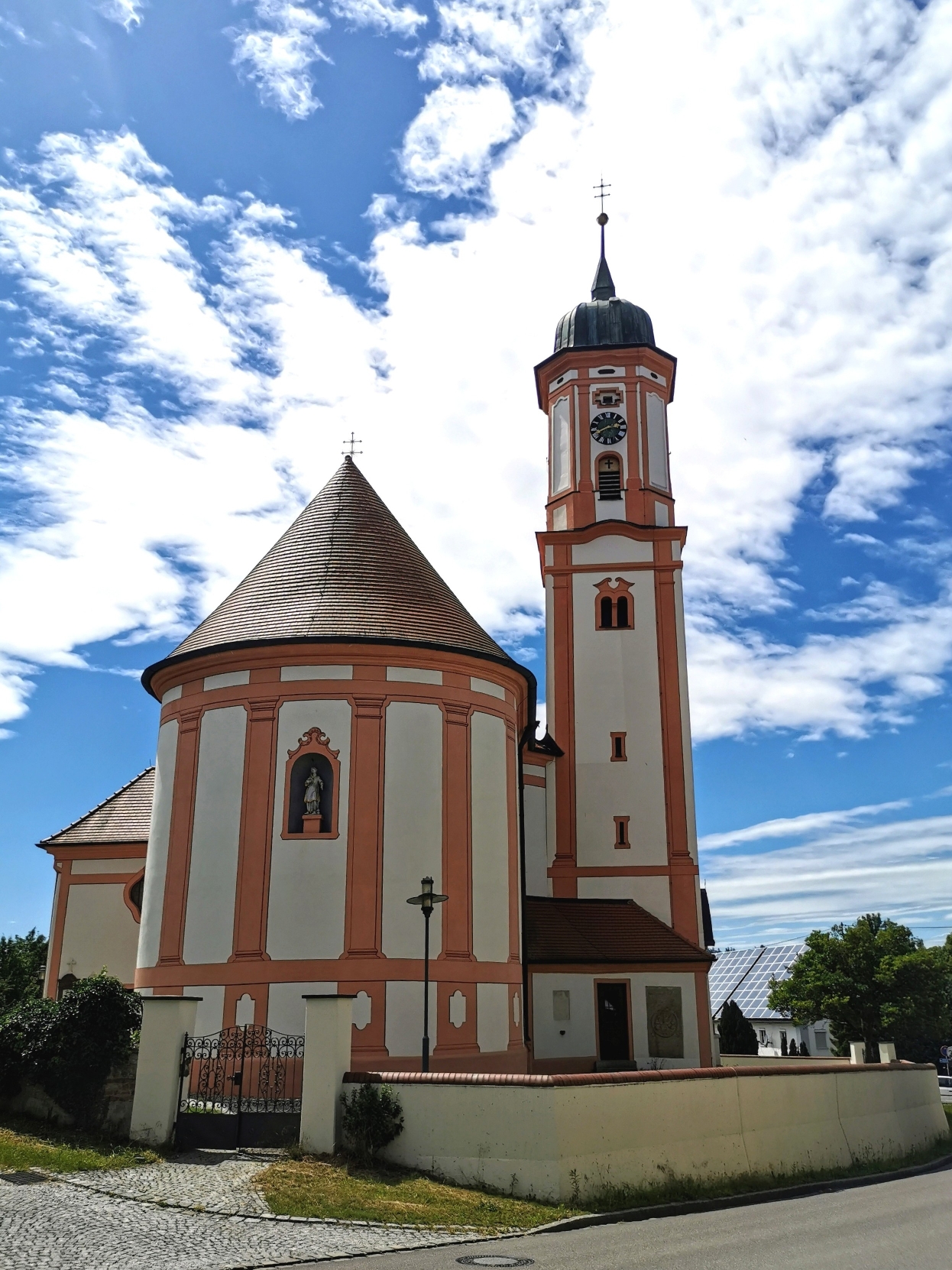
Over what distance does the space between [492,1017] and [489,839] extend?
3.39 m

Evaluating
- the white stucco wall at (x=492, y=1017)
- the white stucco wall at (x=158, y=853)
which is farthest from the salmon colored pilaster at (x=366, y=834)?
the white stucco wall at (x=158, y=853)

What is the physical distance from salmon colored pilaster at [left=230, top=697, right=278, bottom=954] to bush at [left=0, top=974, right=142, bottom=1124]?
14.1 feet

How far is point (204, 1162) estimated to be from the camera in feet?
43.8

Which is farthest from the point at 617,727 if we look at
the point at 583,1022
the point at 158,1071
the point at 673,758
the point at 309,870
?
the point at 158,1071

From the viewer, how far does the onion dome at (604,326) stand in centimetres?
3503

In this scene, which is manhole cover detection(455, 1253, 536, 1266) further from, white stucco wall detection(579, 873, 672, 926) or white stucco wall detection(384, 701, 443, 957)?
white stucco wall detection(579, 873, 672, 926)

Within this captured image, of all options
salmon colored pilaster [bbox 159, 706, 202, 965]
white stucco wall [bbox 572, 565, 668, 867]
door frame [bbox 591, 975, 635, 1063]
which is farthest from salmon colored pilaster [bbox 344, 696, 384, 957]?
white stucco wall [bbox 572, 565, 668, 867]

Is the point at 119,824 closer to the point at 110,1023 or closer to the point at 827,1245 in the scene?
the point at 110,1023

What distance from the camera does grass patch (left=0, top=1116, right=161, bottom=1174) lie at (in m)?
12.6

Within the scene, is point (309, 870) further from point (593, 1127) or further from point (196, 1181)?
point (593, 1127)

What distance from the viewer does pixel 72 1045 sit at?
14734 millimetres

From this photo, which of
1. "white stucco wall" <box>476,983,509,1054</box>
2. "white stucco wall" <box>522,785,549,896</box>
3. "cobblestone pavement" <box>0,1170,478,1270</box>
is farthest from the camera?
"white stucco wall" <box>522,785,549,896</box>

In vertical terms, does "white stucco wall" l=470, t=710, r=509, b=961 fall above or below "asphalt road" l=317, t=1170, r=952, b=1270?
above

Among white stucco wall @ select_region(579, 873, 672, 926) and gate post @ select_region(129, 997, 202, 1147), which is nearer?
gate post @ select_region(129, 997, 202, 1147)
